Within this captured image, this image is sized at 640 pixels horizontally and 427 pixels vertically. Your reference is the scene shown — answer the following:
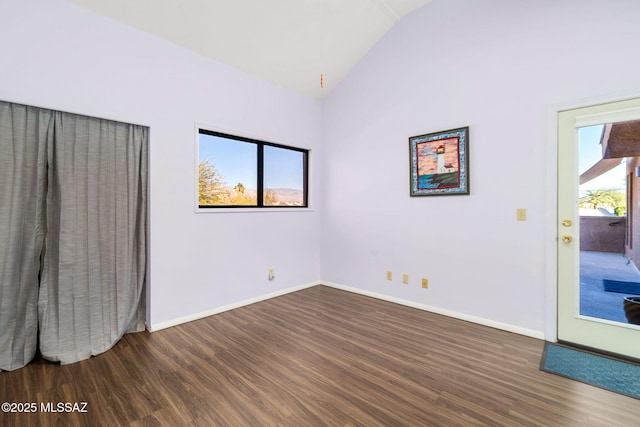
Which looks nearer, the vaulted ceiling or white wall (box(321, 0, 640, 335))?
white wall (box(321, 0, 640, 335))

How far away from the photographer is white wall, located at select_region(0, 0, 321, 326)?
87.9 inches

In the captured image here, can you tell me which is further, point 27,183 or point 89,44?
point 89,44

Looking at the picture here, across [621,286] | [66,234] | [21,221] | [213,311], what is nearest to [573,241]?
[621,286]

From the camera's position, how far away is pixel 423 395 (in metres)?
1.84

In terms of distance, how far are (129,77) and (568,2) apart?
12.8 ft

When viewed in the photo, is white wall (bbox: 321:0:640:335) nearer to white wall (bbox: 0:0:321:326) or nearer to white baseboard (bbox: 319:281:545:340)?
white baseboard (bbox: 319:281:545:340)

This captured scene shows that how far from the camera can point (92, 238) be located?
2.48m

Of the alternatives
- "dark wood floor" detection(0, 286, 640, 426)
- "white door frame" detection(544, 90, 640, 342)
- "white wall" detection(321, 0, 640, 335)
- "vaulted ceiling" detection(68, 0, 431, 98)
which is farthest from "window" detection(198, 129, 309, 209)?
"white door frame" detection(544, 90, 640, 342)

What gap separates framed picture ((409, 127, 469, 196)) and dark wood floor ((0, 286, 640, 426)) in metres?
1.47

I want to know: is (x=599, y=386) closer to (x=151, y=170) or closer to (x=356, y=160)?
(x=356, y=160)

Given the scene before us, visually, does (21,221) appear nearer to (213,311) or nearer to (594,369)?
(213,311)

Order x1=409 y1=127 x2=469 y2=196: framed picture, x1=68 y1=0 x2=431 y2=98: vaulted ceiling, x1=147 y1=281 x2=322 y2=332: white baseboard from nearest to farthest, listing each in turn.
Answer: x1=68 y1=0 x2=431 y2=98: vaulted ceiling < x1=147 y1=281 x2=322 y2=332: white baseboard < x1=409 y1=127 x2=469 y2=196: framed picture

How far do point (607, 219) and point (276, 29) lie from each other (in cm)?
362

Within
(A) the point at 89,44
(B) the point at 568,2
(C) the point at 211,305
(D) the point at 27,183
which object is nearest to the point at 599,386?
(B) the point at 568,2
